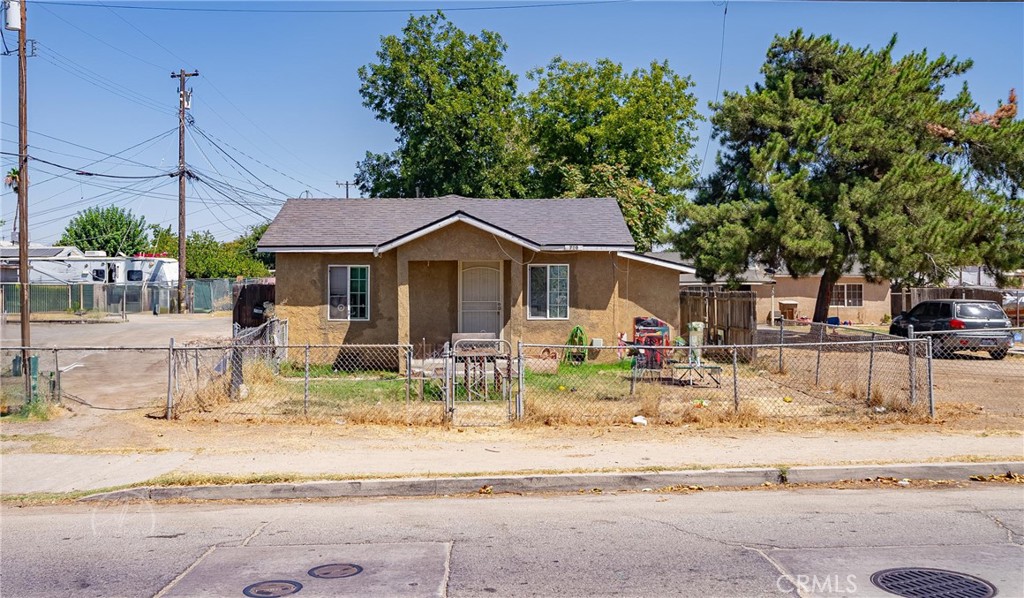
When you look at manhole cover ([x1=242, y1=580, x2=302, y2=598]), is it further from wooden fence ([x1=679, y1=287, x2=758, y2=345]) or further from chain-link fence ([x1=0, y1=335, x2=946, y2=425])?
wooden fence ([x1=679, y1=287, x2=758, y2=345])

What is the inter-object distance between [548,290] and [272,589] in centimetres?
1499

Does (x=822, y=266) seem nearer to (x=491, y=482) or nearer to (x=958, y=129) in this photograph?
(x=958, y=129)

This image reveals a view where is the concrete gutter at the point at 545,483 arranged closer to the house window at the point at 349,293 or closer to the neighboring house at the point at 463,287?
the neighboring house at the point at 463,287

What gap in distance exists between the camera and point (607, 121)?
39.4 metres

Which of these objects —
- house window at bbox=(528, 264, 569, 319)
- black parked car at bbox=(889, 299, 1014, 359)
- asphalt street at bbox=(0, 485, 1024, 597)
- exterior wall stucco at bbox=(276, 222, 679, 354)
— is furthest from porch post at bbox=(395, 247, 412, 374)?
black parked car at bbox=(889, 299, 1014, 359)

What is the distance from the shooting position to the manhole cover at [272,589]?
19.4 ft

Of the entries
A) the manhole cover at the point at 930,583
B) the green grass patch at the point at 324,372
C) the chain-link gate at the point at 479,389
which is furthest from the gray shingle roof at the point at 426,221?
the manhole cover at the point at 930,583

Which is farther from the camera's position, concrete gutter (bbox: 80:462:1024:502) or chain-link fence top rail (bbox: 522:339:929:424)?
chain-link fence top rail (bbox: 522:339:929:424)

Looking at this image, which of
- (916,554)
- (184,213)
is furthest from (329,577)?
(184,213)

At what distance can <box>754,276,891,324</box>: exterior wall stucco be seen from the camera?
39312mm

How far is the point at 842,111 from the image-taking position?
83.5ft

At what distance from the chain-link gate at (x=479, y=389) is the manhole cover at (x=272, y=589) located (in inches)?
244

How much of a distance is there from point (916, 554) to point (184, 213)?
4141 centimetres

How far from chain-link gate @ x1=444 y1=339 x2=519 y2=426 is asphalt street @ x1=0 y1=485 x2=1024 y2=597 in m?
3.60
